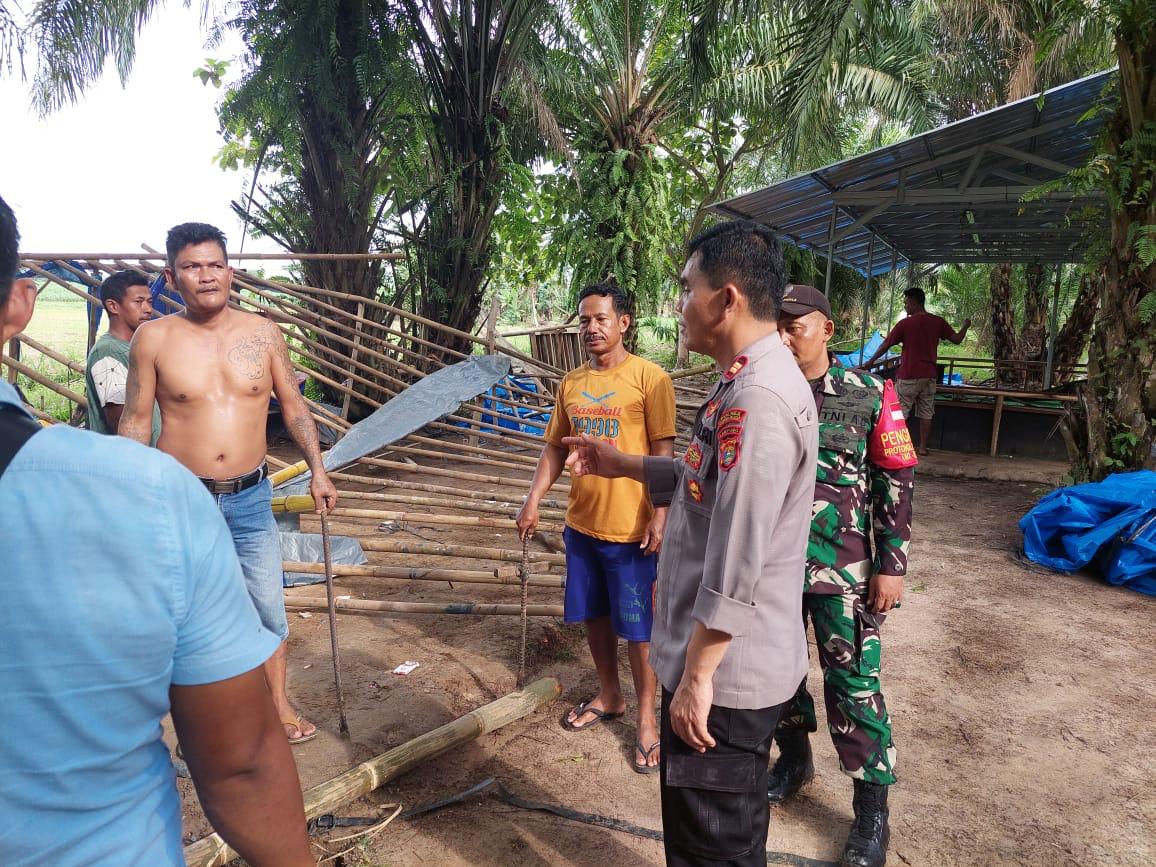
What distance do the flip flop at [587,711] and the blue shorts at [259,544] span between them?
1112 mm

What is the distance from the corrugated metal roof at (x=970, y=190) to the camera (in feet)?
21.1

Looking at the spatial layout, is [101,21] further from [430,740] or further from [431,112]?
[430,740]

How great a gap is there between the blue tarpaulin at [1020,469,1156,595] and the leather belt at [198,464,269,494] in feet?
15.2

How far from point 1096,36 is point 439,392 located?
5.31m

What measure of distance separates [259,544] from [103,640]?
197 cm

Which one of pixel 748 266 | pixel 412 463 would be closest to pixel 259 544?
pixel 748 266

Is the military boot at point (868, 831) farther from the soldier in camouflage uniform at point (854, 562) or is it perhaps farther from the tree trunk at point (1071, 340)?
the tree trunk at point (1071, 340)

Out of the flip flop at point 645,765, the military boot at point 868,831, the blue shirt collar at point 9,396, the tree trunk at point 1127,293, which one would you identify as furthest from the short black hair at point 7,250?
the tree trunk at point 1127,293

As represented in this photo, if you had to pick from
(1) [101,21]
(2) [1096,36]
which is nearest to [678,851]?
(2) [1096,36]

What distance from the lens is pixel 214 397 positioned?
251 centimetres

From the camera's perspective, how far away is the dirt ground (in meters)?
2.22

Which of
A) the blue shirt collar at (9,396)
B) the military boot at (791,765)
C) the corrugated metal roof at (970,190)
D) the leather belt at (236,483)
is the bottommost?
the military boot at (791,765)

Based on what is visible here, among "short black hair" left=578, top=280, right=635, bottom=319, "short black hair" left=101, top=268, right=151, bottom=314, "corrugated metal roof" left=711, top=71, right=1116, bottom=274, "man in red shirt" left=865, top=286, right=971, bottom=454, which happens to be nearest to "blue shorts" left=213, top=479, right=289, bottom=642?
"short black hair" left=578, top=280, right=635, bottom=319

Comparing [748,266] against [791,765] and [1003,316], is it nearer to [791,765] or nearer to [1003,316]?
[791,765]
